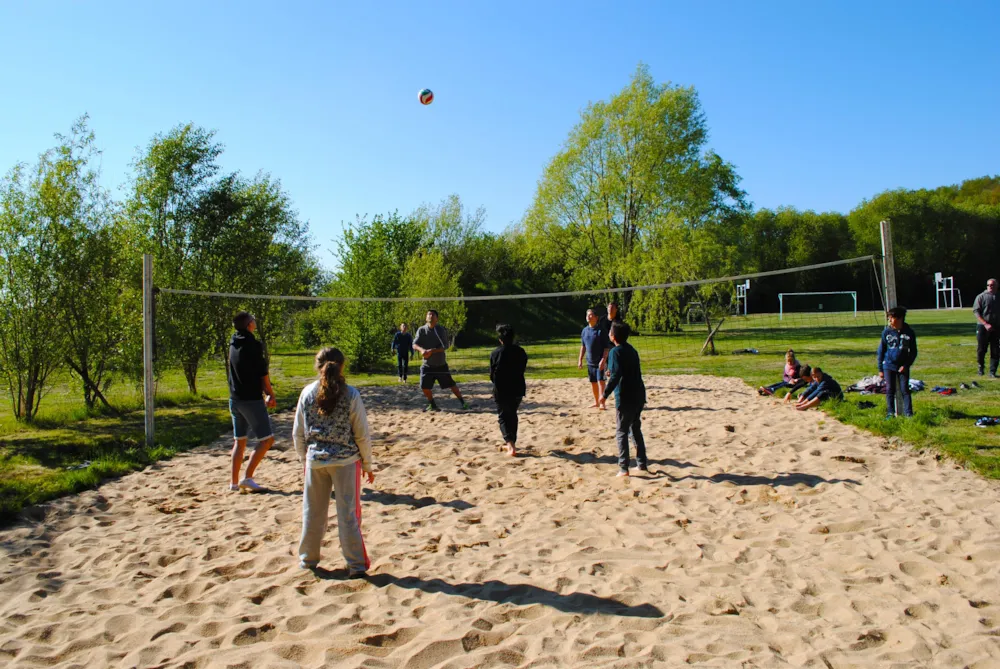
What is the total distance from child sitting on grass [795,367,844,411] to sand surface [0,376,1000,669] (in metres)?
2.19

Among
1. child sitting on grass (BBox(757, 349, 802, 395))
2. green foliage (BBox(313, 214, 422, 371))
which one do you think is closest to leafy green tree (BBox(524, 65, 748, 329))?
green foliage (BBox(313, 214, 422, 371))

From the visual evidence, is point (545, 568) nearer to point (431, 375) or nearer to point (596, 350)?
point (596, 350)

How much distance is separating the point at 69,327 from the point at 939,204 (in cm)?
6279

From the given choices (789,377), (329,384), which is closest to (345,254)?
(789,377)

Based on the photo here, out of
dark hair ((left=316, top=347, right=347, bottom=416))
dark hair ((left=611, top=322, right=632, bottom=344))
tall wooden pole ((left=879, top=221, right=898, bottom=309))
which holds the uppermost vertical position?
tall wooden pole ((left=879, top=221, right=898, bottom=309))

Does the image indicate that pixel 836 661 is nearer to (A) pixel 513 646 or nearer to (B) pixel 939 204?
(A) pixel 513 646

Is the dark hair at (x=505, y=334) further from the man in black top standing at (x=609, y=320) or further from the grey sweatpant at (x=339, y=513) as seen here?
the grey sweatpant at (x=339, y=513)

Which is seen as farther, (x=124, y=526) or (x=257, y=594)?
(x=124, y=526)

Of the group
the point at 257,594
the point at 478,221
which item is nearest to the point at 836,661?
the point at 257,594

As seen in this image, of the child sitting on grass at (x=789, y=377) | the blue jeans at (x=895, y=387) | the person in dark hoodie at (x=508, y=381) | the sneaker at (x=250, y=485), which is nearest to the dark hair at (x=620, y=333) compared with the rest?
the person in dark hoodie at (x=508, y=381)

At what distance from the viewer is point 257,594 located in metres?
4.05

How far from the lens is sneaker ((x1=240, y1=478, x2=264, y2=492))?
6531mm

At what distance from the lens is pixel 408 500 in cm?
608

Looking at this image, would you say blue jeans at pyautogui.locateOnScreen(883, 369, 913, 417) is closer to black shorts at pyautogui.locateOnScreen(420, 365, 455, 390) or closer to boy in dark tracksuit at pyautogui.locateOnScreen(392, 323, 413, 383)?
black shorts at pyautogui.locateOnScreen(420, 365, 455, 390)
